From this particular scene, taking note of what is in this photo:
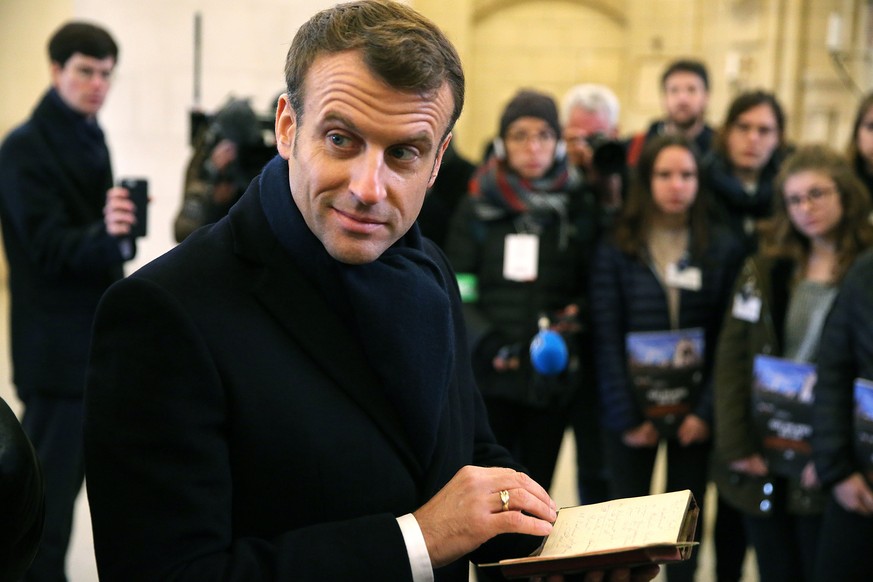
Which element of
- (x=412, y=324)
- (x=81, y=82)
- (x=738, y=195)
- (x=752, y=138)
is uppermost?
(x=81, y=82)

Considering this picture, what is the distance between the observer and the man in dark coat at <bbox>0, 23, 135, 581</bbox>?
349 centimetres

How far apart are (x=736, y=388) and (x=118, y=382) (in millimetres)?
2649

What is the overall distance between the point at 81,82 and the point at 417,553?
2.65m

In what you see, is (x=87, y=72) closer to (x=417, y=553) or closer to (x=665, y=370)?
(x=665, y=370)

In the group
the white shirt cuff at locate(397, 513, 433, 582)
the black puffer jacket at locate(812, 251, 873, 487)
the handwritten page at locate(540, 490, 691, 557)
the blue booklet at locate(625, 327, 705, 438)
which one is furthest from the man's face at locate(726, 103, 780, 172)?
the white shirt cuff at locate(397, 513, 433, 582)

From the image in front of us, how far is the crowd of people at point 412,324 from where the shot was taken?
4.67 ft

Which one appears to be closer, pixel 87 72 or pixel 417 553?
pixel 417 553

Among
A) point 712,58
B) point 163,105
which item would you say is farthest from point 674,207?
point 712,58

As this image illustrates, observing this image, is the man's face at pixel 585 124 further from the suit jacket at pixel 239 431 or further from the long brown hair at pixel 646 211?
the suit jacket at pixel 239 431

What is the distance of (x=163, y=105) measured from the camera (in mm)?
5996

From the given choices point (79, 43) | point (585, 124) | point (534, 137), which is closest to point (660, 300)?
point (534, 137)

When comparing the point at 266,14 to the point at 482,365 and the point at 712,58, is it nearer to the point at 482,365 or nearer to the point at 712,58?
the point at 482,365

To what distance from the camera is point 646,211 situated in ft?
13.0

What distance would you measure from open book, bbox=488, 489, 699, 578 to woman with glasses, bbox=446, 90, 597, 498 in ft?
7.11
